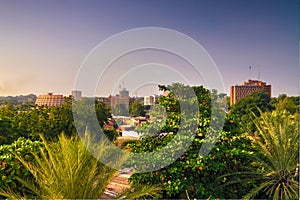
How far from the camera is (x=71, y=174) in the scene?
4.54 ft

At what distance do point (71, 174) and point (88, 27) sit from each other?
234 cm

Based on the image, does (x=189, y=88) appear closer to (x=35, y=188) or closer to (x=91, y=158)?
(x=91, y=158)

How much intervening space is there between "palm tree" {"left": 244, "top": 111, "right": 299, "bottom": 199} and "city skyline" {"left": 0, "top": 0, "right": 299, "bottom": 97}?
1283 mm

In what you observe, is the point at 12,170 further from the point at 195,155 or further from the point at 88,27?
the point at 88,27

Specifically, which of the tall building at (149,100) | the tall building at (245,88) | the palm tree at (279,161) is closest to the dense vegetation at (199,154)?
the palm tree at (279,161)

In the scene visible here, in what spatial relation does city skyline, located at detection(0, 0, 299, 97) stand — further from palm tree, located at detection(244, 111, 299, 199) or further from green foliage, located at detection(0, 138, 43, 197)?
green foliage, located at detection(0, 138, 43, 197)

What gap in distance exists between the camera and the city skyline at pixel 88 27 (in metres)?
3.22

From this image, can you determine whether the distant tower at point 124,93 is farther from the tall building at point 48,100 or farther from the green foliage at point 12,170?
the tall building at point 48,100

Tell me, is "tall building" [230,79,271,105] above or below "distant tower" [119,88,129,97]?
above

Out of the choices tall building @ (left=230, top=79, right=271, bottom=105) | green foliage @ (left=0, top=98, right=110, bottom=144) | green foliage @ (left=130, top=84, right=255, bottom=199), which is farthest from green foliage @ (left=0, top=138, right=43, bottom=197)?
tall building @ (left=230, top=79, right=271, bottom=105)

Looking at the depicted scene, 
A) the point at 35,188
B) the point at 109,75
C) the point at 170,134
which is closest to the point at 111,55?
the point at 109,75

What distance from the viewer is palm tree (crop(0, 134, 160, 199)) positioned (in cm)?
139

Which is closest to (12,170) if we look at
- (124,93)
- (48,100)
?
(124,93)

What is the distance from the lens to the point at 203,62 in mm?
2283
